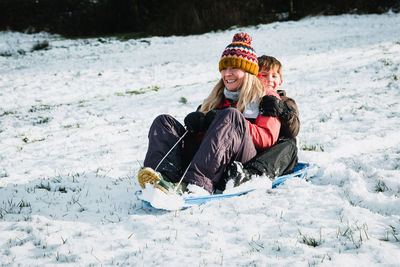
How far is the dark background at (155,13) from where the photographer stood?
56.0 ft

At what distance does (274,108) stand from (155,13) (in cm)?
2077

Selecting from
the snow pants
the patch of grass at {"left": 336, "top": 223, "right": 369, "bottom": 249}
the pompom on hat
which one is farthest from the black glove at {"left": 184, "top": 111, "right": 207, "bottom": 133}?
the patch of grass at {"left": 336, "top": 223, "right": 369, "bottom": 249}

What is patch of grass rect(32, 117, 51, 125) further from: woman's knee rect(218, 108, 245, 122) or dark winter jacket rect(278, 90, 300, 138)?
dark winter jacket rect(278, 90, 300, 138)

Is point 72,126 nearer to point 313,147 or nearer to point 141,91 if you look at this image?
point 141,91

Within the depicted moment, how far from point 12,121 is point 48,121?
27.6 inches

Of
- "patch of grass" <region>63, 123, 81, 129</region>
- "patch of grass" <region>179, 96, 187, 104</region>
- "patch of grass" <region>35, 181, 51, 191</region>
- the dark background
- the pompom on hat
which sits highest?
the dark background

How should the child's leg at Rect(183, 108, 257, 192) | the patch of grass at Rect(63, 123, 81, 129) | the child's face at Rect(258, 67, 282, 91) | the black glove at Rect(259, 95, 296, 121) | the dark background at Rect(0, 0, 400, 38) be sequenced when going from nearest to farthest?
the child's leg at Rect(183, 108, 257, 192) < the black glove at Rect(259, 95, 296, 121) < the child's face at Rect(258, 67, 282, 91) < the patch of grass at Rect(63, 123, 81, 129) < the dark background at Rect(0, 0, 400, 38)

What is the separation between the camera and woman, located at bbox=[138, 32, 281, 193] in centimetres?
268

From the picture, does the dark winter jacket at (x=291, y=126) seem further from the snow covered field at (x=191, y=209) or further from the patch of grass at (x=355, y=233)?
the patch of grass at (x=355, y=233)

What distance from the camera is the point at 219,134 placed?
8.88 ft

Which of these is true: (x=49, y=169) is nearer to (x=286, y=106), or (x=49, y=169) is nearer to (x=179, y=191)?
(x=179, y=191)

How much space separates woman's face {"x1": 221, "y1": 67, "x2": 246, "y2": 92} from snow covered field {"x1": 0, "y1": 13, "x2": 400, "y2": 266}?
3.53ft

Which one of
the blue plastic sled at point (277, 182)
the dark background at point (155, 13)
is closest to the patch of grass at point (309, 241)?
the blue plastic sled at point (277, 182)

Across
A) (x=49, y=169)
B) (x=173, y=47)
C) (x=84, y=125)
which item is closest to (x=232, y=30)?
(x=173, y=47)
